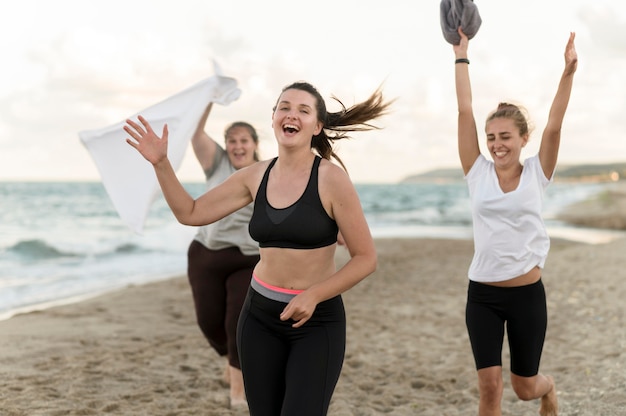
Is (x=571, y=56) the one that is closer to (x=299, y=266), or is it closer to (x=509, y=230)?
(x=509, y=230)

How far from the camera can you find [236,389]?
502cm

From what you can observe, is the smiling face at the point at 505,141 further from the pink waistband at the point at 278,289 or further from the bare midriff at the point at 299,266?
the pink waistband at the point at 278,289

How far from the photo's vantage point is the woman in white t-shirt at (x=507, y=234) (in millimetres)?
3596

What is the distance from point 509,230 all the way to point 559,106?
79 cm

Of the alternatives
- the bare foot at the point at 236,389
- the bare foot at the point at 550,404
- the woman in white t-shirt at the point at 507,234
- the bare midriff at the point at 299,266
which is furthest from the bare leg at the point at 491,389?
the bare foot at the point at 236,389

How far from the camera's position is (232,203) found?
9.64 ft

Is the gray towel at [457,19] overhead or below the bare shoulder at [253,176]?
overhead

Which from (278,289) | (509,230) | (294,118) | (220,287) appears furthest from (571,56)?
(220,287)

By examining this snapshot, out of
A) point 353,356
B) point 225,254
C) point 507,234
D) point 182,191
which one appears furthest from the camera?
point 353,356

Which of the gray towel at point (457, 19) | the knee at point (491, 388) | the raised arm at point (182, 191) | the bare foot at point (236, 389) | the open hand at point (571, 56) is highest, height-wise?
the gray towel at point (457, 19)

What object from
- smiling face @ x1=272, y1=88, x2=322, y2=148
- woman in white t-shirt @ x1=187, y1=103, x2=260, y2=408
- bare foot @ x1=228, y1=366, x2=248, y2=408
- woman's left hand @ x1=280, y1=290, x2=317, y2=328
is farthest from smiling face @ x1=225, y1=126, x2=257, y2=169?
woman's left hand @ x1=280, y1=290, x2=317, y2=328

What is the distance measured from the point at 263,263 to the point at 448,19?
213cm

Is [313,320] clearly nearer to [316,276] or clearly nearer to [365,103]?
[316,276]

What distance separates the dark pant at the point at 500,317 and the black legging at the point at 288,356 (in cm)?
128
